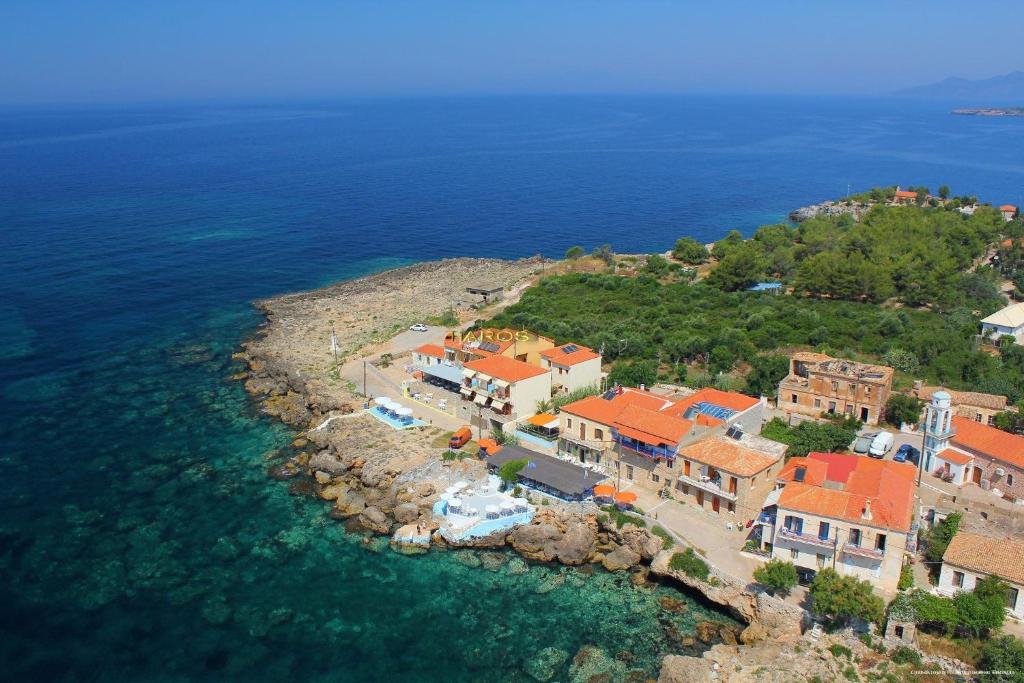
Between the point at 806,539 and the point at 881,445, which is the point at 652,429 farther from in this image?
the point at 881,445

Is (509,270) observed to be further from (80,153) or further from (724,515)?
(80,153)

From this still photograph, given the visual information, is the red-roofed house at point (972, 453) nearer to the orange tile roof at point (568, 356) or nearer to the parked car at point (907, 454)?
the parked car at point (907, 454)

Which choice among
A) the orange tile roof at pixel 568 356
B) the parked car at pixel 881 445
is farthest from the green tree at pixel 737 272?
the parked car at pixel 881 445

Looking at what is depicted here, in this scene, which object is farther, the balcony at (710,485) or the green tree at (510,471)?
the green tree at (510,471)

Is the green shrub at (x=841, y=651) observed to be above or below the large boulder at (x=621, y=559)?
above

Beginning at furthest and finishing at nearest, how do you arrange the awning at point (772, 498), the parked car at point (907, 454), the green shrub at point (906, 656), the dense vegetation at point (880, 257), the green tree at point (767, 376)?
the dense vegetation at point (880, 257) → the green tree at point (767, 376) → the parked car at point (907, 454) → the awning at point (772, 498) → the green shrub at point (906, 656)

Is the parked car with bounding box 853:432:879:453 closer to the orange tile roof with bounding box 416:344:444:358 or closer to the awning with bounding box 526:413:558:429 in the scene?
the awning with bounding box 526:413:558:429

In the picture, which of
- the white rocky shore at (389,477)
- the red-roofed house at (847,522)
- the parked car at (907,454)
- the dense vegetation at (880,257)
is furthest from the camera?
the dense vegetation at (880,257)

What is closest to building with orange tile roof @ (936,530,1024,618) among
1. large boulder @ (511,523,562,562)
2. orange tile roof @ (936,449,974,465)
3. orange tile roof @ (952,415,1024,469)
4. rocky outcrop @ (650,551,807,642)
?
rocky outcrop @ (650,551,807,642)
